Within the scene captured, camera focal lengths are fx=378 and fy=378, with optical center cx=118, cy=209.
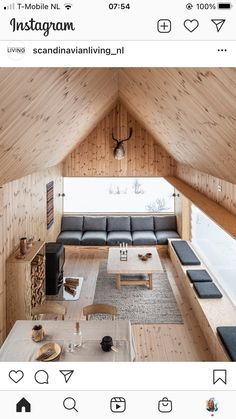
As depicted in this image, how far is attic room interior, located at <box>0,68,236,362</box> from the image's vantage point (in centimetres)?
276

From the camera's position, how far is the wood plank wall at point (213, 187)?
4.59 metres

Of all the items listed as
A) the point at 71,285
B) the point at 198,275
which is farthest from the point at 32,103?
the point at 71,285

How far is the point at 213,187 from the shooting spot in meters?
5.50

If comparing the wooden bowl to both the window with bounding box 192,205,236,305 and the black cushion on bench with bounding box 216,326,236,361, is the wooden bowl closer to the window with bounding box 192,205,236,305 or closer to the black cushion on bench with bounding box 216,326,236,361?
the black cushion on bench with bounding box 216,326,236,361

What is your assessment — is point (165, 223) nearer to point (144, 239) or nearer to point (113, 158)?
point (144, 239)

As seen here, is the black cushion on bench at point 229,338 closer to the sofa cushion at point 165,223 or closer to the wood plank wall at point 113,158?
the sofa cushion at point 165,223

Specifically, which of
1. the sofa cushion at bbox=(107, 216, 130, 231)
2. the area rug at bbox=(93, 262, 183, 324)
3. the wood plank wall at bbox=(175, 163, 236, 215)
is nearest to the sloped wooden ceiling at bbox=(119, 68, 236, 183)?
the wood plank wall at bbox=(175, 163, 236, 215)
